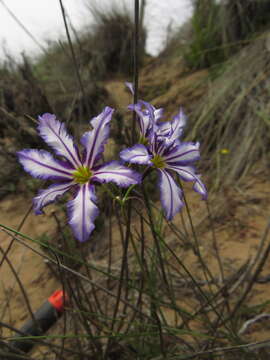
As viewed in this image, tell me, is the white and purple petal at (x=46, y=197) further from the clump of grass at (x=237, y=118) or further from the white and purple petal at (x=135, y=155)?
the clump of grass at (x=237, y=118)

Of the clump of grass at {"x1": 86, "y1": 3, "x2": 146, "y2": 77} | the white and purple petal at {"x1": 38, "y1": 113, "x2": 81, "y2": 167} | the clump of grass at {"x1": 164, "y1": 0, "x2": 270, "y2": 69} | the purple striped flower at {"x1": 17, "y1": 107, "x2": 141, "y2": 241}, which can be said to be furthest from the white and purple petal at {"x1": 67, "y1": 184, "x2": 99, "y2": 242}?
the clump of grass at {"x1": 86, "y1": 3, "x2": 146, "y2": 77}

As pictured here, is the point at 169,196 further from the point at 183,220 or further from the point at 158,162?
the point at 183,220

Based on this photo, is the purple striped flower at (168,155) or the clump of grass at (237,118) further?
the clump of grass at (237,118)

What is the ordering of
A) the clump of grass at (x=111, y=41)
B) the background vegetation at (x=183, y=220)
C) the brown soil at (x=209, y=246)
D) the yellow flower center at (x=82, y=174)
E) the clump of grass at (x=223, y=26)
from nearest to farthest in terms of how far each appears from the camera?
the yellow flower center at (x=82, y=174), the background vegetation at (x=183, y=220), the brown soil at (x=209, y=246), the clump of grass at (x=223, y=26), the clump of grass at (x=111, y=41)

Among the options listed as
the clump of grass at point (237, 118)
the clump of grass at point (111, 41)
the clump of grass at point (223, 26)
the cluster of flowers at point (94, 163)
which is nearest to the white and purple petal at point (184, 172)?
the cluster of flowers at point (94, 163)

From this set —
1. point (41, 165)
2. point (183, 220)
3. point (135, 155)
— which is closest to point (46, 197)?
point (41, 165)

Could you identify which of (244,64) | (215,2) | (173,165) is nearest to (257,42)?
(244,64)

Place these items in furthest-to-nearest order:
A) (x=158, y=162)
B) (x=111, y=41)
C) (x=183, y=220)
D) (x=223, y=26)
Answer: (x=111, y=41)
(x=223, y=26)
(x=183, y=220)
(x=158, y=162)

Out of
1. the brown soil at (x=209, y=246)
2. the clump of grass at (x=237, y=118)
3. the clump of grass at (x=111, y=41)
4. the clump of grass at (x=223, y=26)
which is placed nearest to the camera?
the brown soil at (x=209, y=246)

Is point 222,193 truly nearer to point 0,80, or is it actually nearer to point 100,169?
point 100,169
